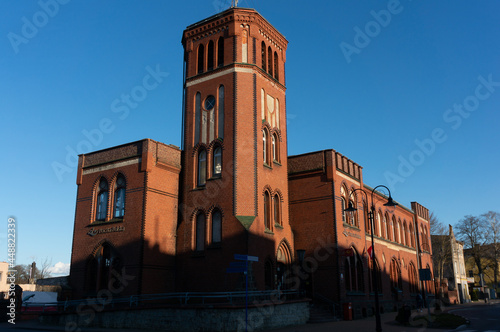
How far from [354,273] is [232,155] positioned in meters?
13.6

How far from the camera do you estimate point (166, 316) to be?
21344 mm

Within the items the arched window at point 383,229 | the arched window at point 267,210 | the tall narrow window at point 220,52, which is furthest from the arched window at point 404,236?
the tall narrow window at point 220,52

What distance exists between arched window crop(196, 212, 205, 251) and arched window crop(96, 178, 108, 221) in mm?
6539

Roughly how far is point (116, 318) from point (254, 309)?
319 inches

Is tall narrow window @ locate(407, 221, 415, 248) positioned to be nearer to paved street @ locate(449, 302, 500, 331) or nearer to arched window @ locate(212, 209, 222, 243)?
paved street @ locate(449, 302, 500, 331)

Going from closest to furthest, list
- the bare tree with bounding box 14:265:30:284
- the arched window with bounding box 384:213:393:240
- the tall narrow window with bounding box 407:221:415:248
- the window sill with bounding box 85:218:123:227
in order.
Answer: the window sill with bounding box 85:218:123:227 → the arched window with bounding box 384:213:393:240 → the tall narrow window with bounding box 407:221:415:248 → the bare tree with bounding box 14:265:30:284

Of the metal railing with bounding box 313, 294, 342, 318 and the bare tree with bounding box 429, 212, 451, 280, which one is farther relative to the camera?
the bare tree with bounding box 429, 212, 451, 280

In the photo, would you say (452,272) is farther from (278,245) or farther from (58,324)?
(58,324)

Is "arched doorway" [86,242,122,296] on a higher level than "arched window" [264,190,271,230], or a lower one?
lower

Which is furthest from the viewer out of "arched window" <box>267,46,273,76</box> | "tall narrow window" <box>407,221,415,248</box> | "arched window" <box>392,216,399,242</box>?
"tall narrow window" <box>407,221,415,248</box>

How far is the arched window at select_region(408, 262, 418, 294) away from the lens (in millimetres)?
46650

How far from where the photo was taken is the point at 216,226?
2700cm

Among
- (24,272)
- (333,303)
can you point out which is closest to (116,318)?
(333,303)

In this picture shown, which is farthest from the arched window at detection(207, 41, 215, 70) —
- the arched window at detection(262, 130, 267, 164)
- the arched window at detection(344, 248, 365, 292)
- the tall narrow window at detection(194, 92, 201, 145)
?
the arched window at detection(344, 248, 365, 292)
